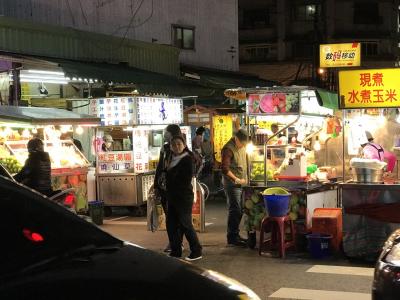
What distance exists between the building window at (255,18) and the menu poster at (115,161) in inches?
1336

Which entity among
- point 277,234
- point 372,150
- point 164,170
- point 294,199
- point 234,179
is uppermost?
point 372,150

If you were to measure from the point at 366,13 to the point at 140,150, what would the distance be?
120 ft

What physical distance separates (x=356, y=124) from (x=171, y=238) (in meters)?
5.54

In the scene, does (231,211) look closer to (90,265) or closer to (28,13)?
(90,265)

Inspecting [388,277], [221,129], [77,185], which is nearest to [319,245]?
[388,277]

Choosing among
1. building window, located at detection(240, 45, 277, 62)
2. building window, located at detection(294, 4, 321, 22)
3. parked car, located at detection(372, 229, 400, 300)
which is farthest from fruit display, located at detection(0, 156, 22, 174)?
building window, located at detection(294, 4, 321, 22)

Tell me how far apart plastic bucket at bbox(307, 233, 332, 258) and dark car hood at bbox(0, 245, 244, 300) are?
5907 millimetres

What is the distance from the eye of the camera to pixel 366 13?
4650cm

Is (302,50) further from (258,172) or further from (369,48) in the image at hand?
(258,172)

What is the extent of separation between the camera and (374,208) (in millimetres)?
8922

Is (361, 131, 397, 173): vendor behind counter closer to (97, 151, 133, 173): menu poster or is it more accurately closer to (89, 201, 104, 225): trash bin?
(97, 151, 133, 173): menu poster

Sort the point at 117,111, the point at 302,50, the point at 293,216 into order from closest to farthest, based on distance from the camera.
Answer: the point at 293,216
the point at 117,111
the point at 302,50

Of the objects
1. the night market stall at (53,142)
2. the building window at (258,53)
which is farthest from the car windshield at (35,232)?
the building window at (258,53)

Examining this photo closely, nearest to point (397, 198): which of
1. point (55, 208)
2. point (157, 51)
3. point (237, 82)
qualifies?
point (55, 208)
